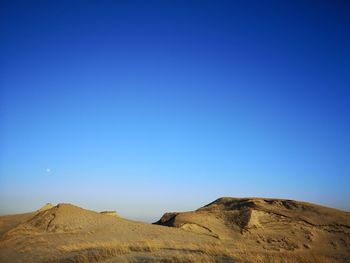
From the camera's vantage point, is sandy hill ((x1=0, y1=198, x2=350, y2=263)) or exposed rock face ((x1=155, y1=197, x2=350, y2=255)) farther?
exposed rock face ((x1=155, y1=197, x2=350, y2=255))

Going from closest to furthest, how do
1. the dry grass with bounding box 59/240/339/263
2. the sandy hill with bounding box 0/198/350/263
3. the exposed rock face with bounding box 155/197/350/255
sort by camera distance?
the dry grass with bounding box 59/240/339/263, the sandy hill with bounding box 0/198/350/263, the exposed rock face with bounding box 155/197/350/255

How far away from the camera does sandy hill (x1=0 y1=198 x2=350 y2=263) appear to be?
51.9 ft

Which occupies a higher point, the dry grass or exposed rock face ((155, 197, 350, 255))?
exposed rock face ((155, 197, 350, 255))

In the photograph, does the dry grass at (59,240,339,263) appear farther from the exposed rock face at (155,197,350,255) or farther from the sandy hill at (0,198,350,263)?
the exposed rock face at (155,197,350,255)

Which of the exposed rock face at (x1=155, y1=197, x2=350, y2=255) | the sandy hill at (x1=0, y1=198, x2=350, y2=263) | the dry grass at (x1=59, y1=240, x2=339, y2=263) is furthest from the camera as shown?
the exposed rock face at (x1=155, y1=197, x2=350, y2=255)

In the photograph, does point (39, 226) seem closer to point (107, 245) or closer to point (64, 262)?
point (107, 245)

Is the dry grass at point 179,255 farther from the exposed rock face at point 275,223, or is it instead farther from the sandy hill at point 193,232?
the exposed rock face at point 275,223

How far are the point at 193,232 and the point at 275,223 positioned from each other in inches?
240

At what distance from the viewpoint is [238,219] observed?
24172 mm

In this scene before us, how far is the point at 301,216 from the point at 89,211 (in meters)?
15.1

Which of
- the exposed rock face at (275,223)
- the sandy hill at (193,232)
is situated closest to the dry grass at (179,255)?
the sandy hill at (193,232)

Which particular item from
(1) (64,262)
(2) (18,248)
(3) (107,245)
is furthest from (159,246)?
(2) (18,248)

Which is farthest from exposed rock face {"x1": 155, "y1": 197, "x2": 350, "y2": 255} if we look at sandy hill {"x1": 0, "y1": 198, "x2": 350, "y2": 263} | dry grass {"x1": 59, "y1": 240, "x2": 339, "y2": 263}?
dry grass {"x1": 59, "y1": 240, "x2": 339, "y2": 263}

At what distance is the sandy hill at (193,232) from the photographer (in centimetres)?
1583
